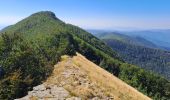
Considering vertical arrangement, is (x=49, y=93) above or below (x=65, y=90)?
above

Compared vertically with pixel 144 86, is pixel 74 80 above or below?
→ above

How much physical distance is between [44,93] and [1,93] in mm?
5102

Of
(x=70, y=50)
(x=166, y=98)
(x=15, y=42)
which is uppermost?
(x=15, y=42)

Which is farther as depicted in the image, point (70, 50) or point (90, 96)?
point (70, 50)

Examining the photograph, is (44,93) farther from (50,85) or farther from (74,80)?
(74,80)

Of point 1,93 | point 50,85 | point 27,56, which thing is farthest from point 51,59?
point 1,93

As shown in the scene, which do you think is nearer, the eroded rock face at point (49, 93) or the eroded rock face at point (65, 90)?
the eroded rock face at point (49, 93)

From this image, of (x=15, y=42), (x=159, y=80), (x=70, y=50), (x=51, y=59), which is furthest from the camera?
(x=159, y=80)

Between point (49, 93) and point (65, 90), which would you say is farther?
point (65, 90)

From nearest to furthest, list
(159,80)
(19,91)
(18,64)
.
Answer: (19,91), (18,64), (159,80)

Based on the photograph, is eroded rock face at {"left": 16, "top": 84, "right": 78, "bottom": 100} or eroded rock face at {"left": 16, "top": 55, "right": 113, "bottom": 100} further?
eroded rock face at {"left": 16, "top": 55, "right": 113, "bottom": 100}

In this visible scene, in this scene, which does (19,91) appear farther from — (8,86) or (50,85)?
(50,85)

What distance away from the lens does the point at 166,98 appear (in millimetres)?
142125

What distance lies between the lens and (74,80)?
162 feet
